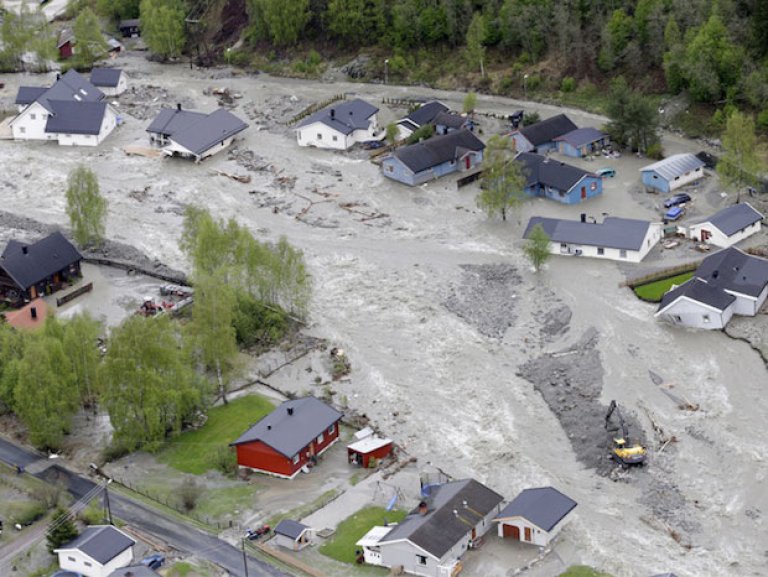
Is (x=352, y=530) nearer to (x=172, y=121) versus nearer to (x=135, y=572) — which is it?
(x=135, y=572)

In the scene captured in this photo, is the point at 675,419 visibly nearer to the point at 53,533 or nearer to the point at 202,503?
the point at 202,503

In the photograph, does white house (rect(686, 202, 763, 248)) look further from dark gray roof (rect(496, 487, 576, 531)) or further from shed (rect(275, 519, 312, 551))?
shed (rect(275, 519, 312, 551))

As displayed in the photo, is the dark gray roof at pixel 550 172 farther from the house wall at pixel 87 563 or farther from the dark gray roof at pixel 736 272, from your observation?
the house wall at pixel 87 563

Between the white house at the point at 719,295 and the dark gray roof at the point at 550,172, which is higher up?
the white house at the point at 719,295

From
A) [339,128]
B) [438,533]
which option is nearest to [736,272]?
[438,533]

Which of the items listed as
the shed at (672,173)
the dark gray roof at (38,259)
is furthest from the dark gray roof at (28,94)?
the shed at (672,173)

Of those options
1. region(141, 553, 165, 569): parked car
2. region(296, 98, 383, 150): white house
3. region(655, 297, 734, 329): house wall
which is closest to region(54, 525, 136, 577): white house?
region(141, 553, 165, 569): parked car

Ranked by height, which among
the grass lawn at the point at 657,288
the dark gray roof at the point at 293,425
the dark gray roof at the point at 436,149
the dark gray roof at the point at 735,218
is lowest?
the dark gray roof at the point at 436,149
